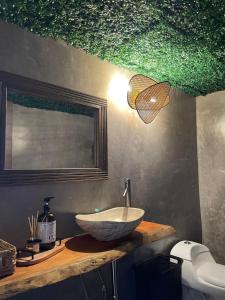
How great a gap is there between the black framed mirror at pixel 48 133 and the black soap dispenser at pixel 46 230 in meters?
0.21

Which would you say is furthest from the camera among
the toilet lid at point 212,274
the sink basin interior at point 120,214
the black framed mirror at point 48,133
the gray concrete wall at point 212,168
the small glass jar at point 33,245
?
the gray concrete wall at point 212,168

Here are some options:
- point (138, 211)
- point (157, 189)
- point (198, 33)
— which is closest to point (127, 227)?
point (138, 211)

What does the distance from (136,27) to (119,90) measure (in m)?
0.54

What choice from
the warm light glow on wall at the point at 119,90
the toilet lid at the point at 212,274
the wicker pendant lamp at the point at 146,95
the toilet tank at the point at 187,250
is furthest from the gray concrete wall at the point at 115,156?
the toilet lid at the point at 212,274

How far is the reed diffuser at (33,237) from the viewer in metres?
1.16

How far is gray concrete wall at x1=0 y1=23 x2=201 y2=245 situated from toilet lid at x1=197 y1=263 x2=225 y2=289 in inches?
16.5

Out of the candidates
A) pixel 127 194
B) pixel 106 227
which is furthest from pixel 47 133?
pixel 127 194

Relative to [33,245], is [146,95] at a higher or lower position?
higher

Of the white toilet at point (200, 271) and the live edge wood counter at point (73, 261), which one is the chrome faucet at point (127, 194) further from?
the white toilet at point (200, 271)

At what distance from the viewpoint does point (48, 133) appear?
146 cm

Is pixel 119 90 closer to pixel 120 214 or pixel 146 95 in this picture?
pixel 146 95

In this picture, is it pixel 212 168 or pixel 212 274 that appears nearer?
pixel 212 274

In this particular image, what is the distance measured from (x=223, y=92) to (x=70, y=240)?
7.27ft

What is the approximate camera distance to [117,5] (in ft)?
4.12
